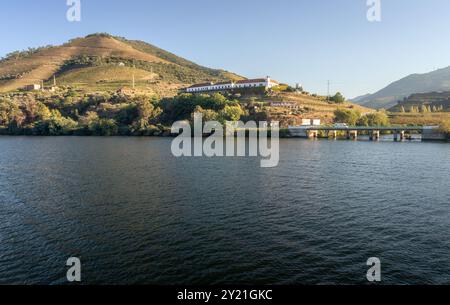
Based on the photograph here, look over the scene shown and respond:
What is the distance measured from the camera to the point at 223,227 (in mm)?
36250

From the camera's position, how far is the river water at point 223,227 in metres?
26.9

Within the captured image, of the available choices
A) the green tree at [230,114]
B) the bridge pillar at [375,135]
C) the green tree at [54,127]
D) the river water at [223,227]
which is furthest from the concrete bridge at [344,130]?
the green tree at [54,127]

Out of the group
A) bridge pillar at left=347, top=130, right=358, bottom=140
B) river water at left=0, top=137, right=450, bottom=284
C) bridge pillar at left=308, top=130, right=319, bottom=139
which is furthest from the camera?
bridge pillar at left=308, top=130, right=319, bottom=139

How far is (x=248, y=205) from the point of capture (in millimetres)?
44719

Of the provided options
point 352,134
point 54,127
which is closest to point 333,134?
point 352,134

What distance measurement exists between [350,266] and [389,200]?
23.7 meters

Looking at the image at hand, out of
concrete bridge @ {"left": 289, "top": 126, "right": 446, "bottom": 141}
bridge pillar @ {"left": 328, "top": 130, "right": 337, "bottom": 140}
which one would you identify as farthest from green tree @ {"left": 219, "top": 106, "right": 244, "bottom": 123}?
bridge pillar @ {"left": 328, "top": 130, "right": 337, "bottom": 140}

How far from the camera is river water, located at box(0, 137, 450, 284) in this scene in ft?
88.1

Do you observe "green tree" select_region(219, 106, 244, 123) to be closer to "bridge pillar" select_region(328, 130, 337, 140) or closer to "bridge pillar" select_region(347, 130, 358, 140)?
"bridge pillar" select_region(328, 130, 337, 140)

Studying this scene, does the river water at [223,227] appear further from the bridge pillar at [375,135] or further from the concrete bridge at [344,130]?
the concrete bridge at [344,130]
